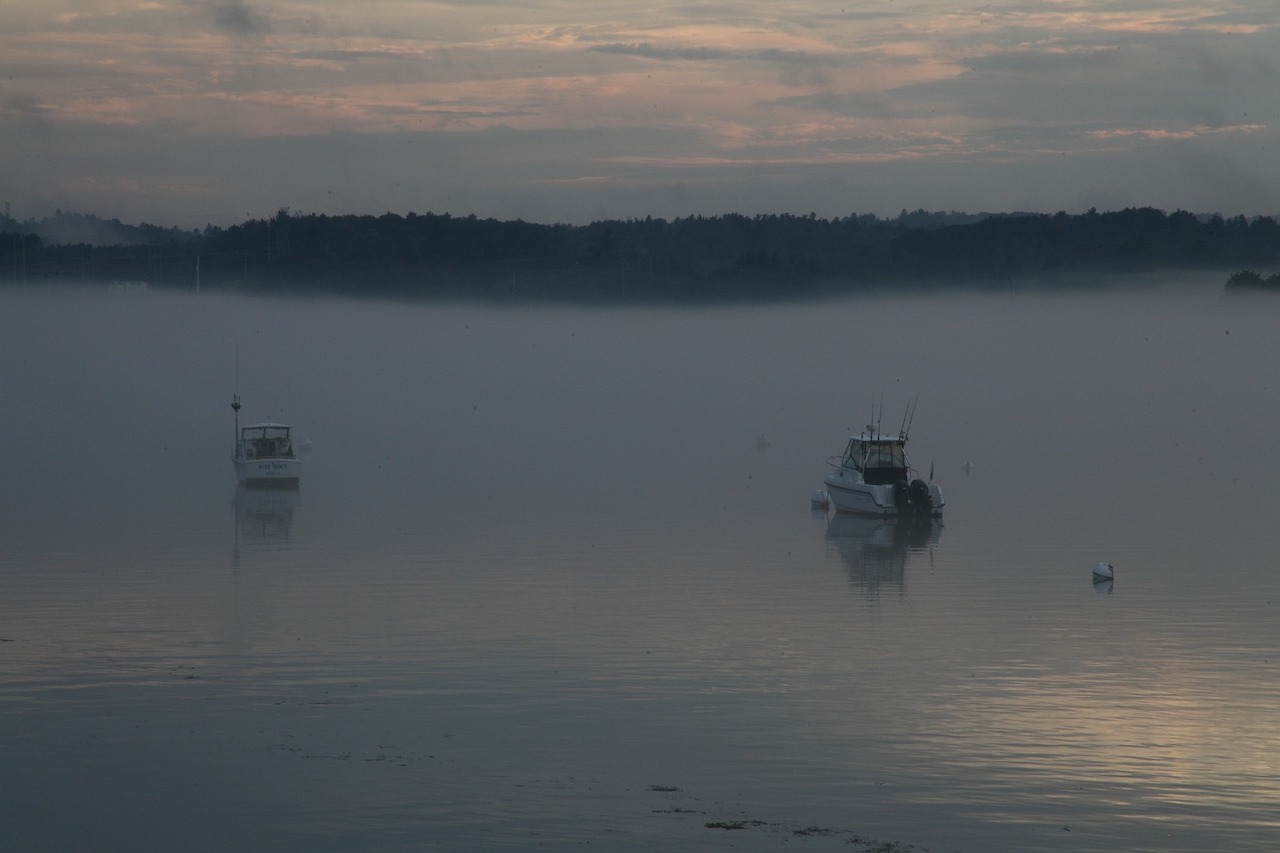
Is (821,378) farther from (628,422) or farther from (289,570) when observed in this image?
(289,570)

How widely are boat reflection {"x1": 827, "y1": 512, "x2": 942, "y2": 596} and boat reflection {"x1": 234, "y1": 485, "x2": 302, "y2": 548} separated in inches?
647

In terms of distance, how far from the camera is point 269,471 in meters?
65.4

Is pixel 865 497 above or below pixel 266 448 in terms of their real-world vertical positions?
above

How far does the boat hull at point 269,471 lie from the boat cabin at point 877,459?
77.7 ft

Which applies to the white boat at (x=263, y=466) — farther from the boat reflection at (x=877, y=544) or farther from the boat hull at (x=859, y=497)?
the boat reflection at (x=877, y=544)

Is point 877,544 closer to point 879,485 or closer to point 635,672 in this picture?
point 879,485

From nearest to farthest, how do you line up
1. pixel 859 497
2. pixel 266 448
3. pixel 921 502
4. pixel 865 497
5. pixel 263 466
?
pixel 921 502
pixel 865 497
pixel 859 497
pixel 263 466
pixel 266 448

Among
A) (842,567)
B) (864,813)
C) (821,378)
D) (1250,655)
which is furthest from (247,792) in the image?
(821,378)

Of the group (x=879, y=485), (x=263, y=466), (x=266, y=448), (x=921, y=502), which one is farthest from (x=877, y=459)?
(x=266, y=448)

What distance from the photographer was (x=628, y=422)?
135m

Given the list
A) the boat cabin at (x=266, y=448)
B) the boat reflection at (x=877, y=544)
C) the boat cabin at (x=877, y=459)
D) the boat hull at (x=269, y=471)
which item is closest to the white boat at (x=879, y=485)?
the boat cabin at (x=877, y=459)

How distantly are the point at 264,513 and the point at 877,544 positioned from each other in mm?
21977

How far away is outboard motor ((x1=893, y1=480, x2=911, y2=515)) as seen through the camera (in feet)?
168

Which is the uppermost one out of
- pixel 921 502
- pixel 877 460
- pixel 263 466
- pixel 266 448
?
pixel 877 460
